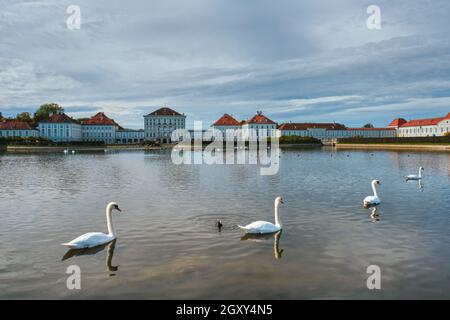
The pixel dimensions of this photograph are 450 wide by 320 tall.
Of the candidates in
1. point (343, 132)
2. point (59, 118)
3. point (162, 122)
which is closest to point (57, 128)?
point (59, 118)

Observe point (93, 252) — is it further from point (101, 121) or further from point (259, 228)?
point (101, 121)

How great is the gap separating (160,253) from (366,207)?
836cm

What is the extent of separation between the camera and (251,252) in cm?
928

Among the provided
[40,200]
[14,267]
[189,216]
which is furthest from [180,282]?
[40,200]

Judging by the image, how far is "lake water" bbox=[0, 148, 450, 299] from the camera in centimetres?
723

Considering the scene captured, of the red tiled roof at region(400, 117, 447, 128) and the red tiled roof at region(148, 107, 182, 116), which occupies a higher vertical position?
the red tiled roof at region(148, 107, 182, 116)

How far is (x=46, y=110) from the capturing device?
140 m

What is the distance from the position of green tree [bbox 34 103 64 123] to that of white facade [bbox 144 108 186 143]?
99.0 feet

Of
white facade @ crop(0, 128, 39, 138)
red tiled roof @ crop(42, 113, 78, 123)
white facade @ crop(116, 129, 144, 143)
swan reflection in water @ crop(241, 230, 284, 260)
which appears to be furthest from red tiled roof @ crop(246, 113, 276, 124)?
swan reflection in water @ crop(241, 230, 284, 260)

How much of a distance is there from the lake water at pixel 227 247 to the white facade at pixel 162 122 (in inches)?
4786

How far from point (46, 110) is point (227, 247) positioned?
5721 inches

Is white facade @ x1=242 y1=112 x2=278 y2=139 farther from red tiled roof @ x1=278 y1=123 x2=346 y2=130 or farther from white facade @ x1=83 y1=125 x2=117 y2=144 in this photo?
white facade @ x1=83 y1=125 x2=117 y2=144

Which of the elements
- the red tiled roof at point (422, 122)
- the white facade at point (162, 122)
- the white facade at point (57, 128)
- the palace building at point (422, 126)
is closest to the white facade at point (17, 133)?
the white facade at point (57, 128)
